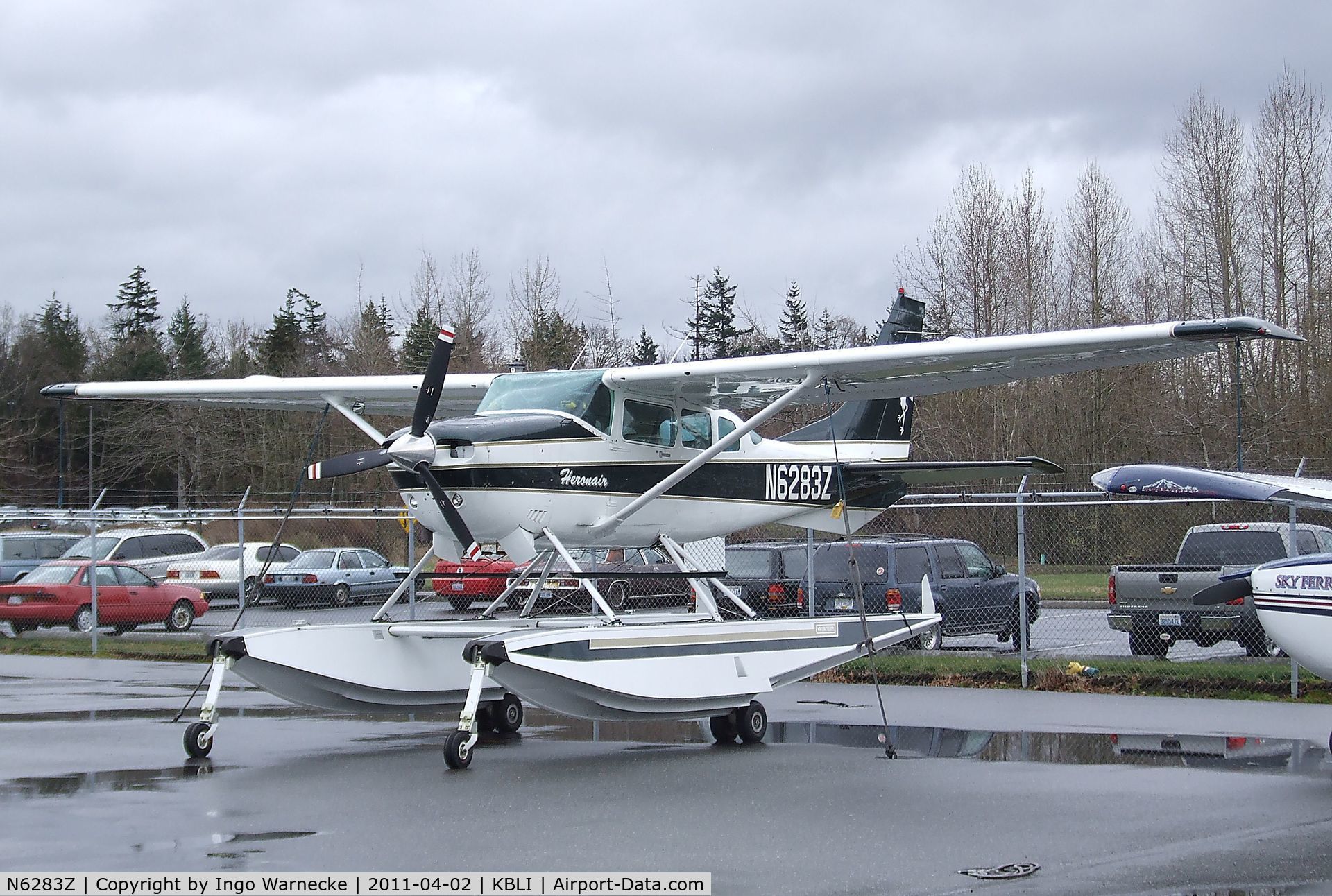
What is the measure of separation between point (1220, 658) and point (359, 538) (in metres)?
26.0

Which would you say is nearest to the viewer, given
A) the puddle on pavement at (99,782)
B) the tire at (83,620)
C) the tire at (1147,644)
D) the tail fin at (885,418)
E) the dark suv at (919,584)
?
the puddle on pavement at (99,782)

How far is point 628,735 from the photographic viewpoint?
450 inches

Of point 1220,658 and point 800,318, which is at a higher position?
point 800,318

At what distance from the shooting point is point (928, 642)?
1738cm

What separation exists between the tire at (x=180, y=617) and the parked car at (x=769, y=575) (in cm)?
1047

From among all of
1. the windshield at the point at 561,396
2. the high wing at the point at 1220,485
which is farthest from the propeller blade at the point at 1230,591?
the windshield at the point at 561,396

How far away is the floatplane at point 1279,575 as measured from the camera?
8.55 meters

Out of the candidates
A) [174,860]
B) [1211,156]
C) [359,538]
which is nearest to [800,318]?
[1211,156]

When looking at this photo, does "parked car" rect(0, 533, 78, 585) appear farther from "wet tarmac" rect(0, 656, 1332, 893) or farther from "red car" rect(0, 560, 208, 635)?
"wet tarmac" rect(0, 656, 1332, 893)

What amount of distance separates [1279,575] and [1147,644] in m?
7.59

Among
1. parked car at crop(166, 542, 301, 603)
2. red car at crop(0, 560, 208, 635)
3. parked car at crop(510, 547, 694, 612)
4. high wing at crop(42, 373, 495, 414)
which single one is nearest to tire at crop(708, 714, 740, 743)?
high wing at crop(42, 373, 495, 414)

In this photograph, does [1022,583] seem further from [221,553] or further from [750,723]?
[221,553]

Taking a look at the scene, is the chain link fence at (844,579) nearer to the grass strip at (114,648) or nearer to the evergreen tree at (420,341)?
the grass strip at (114,648)

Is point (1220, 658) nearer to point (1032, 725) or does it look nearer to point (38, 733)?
point (1032, 725)
